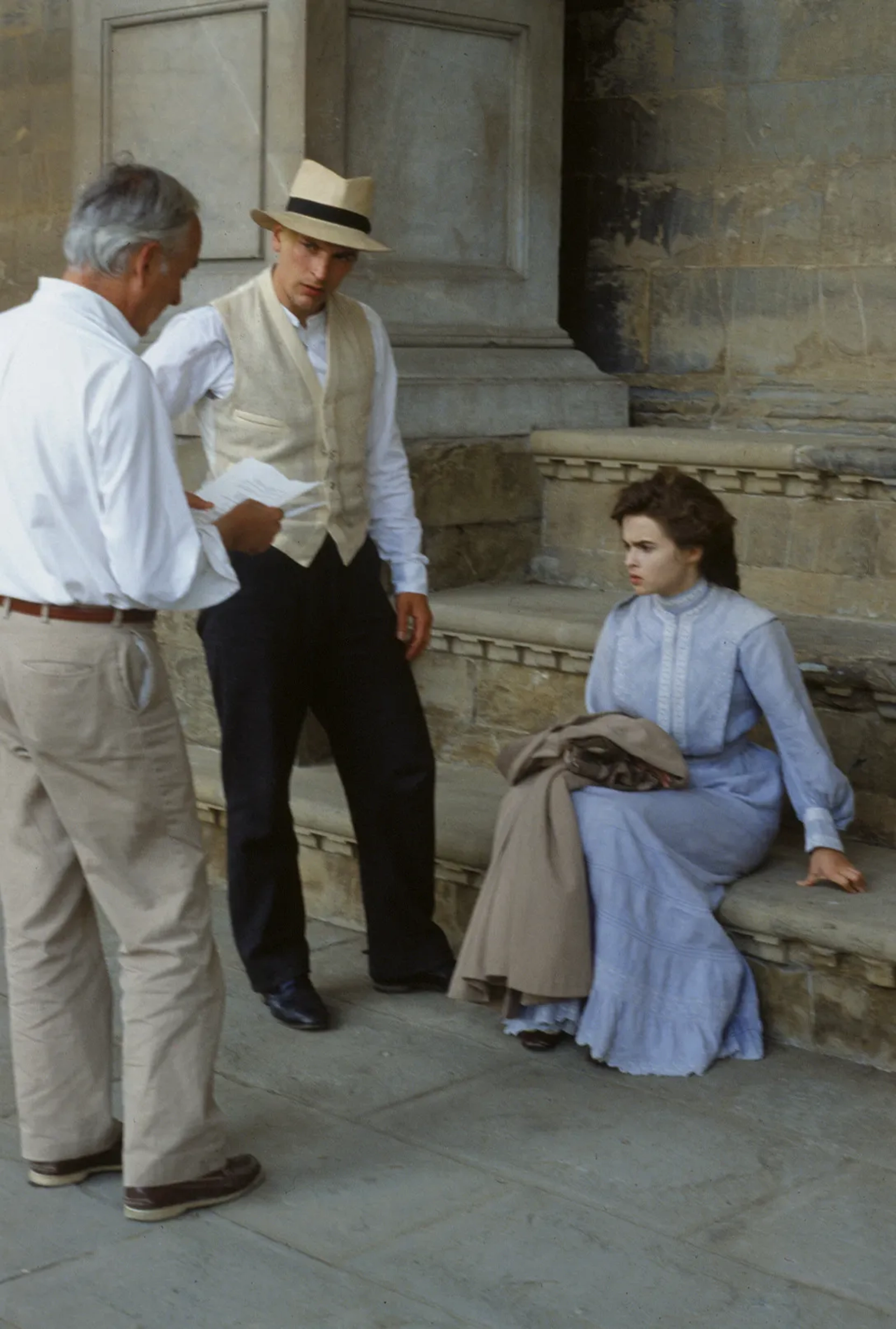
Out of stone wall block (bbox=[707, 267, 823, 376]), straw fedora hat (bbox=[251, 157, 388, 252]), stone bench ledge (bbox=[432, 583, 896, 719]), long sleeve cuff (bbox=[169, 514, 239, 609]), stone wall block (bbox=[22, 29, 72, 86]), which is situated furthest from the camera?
stone wall block (bbox=[22, 29, 72, 86])

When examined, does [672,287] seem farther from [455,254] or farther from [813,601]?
A: [813,601]

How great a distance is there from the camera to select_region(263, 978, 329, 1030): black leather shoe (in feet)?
13.8

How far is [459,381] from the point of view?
18.3ft

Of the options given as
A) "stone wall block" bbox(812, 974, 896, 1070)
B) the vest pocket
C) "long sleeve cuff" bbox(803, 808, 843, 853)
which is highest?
the vest pocket

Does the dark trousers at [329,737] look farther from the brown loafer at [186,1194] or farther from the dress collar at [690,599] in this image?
the brown loafer at [186,1194]

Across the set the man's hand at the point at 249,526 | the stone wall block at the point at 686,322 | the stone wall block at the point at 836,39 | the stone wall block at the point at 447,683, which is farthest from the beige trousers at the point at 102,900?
the stone wall block at the point at 836,39

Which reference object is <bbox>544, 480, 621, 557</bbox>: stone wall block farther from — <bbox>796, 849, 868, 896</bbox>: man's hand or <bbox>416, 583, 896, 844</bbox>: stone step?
<bbox>796, 849, 868, 896</bbox>: man's hand

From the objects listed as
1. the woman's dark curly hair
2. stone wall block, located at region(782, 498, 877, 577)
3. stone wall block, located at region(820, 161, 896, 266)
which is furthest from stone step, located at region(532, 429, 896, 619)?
the woman's dark curly hair

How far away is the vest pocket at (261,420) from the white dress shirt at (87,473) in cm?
108

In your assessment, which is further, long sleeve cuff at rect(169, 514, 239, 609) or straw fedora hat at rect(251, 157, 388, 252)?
straw fedora hat at rect(251, 157, 388, 252)

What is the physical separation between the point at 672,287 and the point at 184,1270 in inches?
158

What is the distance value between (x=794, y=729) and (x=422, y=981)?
1.08 metres

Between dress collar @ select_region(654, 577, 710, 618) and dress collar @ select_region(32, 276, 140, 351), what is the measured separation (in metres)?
1.52

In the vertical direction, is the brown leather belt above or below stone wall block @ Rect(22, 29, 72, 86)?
below
